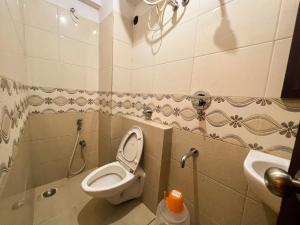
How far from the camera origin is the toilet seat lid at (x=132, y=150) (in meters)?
1.19

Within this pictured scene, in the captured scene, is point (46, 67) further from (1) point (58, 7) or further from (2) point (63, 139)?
(2) point (63, 139)

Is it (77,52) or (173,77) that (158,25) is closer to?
(173,77)

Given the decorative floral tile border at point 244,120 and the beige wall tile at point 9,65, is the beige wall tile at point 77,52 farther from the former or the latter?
the decorative floral tile border at point 244,120

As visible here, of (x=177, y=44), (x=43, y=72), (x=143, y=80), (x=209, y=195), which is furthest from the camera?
(x=143, y=80)

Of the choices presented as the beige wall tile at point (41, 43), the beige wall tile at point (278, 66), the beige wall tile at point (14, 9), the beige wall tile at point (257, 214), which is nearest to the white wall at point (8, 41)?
the beige wall tile at point (14, 9)

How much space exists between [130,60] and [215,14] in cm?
98

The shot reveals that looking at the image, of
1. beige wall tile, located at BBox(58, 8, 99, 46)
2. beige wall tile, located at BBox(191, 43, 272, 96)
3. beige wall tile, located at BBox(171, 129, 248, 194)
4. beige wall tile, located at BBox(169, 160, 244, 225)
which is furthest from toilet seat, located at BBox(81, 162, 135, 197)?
beige wall tile, located at BBox(58, 8, 99, 46)

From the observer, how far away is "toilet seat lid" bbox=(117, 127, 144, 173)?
119 cm

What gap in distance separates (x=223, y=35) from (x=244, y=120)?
525mm

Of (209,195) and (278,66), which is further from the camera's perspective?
(209,195)

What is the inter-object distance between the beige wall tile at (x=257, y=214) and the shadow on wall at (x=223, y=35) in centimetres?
86

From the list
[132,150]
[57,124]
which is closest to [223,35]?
[132,150]

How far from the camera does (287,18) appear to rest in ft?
1.95

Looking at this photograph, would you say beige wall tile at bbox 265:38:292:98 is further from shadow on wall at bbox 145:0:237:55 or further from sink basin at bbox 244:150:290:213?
sink basin at bbox 244:150:290:213
